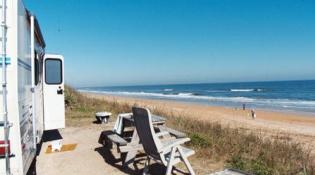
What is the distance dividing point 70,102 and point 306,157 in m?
10.9

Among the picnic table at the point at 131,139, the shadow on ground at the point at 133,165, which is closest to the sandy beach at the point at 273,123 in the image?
the picnic table at the point at 131,139

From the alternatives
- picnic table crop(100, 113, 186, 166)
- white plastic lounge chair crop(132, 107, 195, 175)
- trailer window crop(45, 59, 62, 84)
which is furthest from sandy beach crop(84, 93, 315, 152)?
trailer window crop(45, 59, 62, 84)

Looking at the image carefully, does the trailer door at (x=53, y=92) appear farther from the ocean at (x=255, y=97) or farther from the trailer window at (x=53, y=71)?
→ the ocean at (x=255, y=97)

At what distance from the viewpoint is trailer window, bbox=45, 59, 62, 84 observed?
283 inches

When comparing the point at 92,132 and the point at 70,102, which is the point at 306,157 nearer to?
the point at 92,132

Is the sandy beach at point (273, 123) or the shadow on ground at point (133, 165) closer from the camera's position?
the shadow on ground at point (133, 165)

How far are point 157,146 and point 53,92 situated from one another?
3873 mm

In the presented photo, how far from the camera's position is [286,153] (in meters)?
5.94

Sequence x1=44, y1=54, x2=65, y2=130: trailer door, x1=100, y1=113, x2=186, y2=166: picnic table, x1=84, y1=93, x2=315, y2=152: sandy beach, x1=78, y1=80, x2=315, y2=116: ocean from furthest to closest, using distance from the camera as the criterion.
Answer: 1. x1=78, y1=80, x2=315, y2=116: ocean
2. x1=84, y1=93, x2=315, y2=152: sandy beach
3. x1=44, y1=54, x2=65, y2=130: trailer door
4. x1=100, y1=113, x2=186, y2=166: picnic table

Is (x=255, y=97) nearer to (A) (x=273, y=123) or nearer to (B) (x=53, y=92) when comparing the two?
(A) (x=273, y=123)

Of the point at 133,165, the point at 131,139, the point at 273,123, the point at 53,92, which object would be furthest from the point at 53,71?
the point at 273,123

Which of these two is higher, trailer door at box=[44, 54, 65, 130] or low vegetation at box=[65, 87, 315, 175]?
trailer door at box=[44, 54, 65, 130]

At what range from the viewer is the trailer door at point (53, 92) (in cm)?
707

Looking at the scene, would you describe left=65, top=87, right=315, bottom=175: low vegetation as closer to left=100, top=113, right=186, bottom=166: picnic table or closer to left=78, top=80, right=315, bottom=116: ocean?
left=100, top=113, right=186, bottom=166: picnic table
